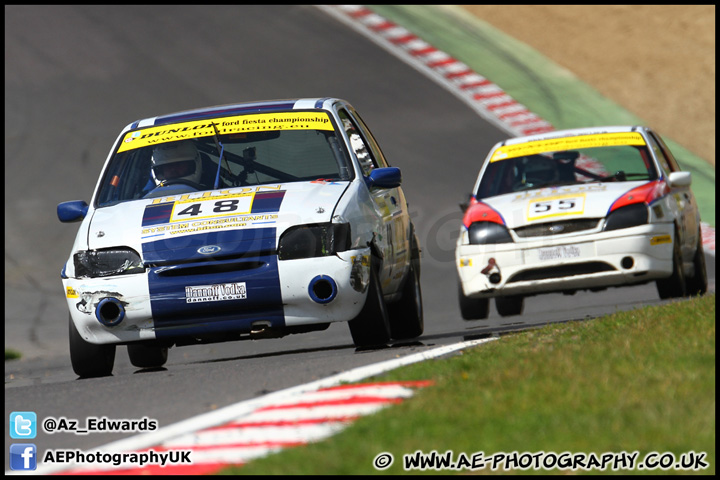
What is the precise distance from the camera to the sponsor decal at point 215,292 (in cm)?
820

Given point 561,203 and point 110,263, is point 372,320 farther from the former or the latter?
→ point 561,203

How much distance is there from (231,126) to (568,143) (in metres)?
3.91

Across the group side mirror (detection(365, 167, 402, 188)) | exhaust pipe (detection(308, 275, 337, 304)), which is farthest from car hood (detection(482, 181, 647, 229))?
exhaust pipe (detection(308, 275, 337, 304))

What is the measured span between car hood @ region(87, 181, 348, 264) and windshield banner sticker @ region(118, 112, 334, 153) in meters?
0.89

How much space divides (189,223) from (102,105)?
15331mm

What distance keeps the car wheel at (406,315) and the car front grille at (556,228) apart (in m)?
1.39


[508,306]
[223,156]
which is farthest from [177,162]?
[508,306]

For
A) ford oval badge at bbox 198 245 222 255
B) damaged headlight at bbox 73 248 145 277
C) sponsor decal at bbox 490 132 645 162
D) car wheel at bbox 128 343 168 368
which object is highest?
sponsor decal at bbox 490 132 645 162

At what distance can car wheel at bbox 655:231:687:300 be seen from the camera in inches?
440

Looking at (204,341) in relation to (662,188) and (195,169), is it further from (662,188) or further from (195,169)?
(662,188)

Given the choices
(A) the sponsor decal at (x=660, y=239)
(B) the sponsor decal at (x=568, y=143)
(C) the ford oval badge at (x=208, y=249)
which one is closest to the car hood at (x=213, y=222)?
(C) the ford oval badge at (x=208, y=249)

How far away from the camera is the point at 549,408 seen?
214 inches

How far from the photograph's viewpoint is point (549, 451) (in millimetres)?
4730

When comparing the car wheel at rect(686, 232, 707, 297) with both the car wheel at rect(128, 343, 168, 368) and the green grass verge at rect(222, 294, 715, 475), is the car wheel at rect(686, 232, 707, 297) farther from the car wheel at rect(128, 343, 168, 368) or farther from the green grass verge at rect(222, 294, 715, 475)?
the car wheel at rect(128, 343, 168, 368)
